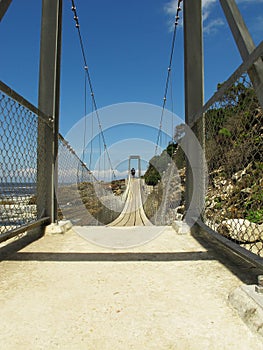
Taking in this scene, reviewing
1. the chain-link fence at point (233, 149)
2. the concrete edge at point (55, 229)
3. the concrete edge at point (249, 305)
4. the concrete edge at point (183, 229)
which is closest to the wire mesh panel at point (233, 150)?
the chain-link fence at point (233, 149)

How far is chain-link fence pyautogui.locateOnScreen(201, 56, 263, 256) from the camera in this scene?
42.1 inches

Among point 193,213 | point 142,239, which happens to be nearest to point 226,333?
point 142,239

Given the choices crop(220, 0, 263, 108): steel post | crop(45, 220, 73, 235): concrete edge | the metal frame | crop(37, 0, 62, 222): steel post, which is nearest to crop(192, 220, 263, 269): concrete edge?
crop(220, 0, 263, 108): steel post

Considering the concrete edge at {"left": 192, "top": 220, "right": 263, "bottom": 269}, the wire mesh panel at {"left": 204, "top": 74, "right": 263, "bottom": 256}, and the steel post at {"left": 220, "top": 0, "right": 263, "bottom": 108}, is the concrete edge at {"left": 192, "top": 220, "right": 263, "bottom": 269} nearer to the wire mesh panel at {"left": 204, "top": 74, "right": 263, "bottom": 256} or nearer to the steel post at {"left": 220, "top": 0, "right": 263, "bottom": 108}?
the wire mesh panel at {"left": 204, "top": 74, "right": 263, "bottom": 256}

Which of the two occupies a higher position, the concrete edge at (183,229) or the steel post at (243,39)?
the steel post at (243,39)

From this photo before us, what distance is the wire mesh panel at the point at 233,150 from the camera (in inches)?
42.8

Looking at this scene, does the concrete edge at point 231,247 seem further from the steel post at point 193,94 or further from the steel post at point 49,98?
the steel post at point 49,98

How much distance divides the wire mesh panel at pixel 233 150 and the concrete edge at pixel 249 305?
0.90 ft

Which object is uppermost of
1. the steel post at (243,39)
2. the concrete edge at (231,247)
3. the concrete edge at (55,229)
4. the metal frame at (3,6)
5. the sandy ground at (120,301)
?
the metal frame at (3,6)

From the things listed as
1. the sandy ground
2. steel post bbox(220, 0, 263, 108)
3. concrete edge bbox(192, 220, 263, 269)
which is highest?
steel post bbox(220, 0, 263, 108)

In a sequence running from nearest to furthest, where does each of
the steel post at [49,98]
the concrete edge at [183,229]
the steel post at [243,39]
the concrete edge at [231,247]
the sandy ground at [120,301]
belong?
the sandy ground at [120,301] → the steel post at [243,39] → the concrete edge at [231,247] → the concrete edge at [183,229] → the steel post at [49,98]

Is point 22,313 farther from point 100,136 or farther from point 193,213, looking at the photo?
point 100,136

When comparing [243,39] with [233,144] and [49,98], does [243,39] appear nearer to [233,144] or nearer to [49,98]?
[233,144]

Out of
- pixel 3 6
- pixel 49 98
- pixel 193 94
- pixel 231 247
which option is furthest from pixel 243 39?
pixel 49 98
